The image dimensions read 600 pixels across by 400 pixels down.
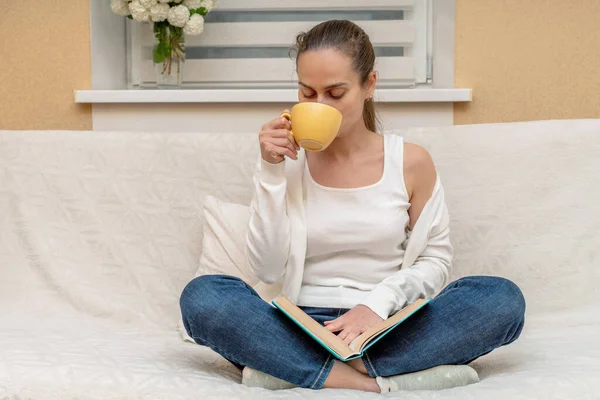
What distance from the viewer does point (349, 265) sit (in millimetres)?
1697

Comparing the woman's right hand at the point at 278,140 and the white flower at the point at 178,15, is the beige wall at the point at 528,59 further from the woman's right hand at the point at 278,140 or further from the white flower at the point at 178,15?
the woman's right hand at the point at 278,140

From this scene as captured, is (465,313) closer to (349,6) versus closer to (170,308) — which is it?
(170,308)

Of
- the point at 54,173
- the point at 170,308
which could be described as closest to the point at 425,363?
the point at 170,308

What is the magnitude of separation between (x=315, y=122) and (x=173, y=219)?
2.35ft

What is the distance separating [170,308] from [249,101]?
0.67 meters

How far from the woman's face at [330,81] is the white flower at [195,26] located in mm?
866

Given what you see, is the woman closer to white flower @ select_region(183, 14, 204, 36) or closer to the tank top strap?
the tank top strap

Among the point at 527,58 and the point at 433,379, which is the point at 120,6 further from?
the point at 433,379

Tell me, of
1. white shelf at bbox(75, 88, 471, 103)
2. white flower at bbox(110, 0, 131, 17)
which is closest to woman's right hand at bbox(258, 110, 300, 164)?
white shelf at bbox(75, 88, 471, 103)

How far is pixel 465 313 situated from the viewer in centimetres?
150

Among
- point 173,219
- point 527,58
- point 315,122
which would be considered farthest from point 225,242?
point 527,58

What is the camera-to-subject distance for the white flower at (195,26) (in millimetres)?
2432

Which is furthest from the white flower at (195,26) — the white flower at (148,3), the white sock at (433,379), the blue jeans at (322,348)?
the white sock at (433,379)

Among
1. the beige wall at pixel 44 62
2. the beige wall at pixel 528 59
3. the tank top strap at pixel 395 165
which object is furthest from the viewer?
the beige wall at pixel 44 62
